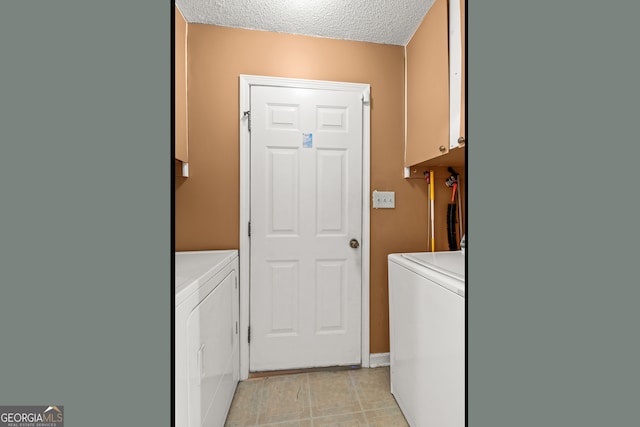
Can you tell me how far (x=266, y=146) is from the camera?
1.43 meters

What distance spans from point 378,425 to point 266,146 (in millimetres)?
1545

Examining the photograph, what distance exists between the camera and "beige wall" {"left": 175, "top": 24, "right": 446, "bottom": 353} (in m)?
1.21

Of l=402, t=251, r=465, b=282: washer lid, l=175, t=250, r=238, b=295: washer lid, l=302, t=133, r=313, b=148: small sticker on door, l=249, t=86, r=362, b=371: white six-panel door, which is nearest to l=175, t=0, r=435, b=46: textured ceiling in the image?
l=249, t=86, r=362, b=371: white six-panel door

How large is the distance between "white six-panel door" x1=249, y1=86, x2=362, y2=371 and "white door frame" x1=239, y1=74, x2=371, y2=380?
30mm

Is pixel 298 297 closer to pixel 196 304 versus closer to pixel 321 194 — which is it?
pixel 321 194

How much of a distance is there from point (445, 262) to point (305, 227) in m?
0.78

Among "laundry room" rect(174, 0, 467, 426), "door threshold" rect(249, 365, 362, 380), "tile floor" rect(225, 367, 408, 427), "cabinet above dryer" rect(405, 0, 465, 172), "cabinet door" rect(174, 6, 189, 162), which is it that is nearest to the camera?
"cabinet door" rect(174, 6, 189, 162)

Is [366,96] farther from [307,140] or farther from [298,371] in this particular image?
[298,371]

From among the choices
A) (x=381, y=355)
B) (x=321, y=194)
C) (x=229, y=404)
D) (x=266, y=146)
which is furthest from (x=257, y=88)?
(x=381, y=355)

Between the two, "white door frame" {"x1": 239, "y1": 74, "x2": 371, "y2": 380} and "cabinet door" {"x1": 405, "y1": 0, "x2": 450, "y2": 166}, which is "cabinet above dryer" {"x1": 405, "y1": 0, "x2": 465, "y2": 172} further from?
"white door frame" {"x1": 239, "y1": 74, "x2": 371, "y2": 380}

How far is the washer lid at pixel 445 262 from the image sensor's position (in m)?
0.89

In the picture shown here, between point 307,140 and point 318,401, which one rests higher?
point 307,140

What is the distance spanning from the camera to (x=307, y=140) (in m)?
1.47

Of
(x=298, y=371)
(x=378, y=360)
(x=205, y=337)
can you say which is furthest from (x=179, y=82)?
(x=378, y=360)
